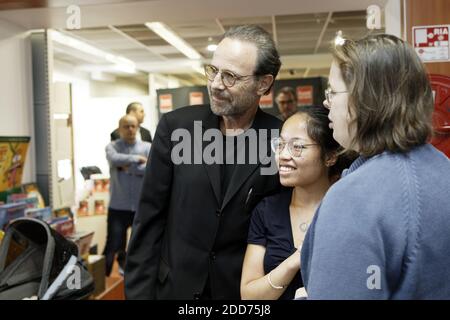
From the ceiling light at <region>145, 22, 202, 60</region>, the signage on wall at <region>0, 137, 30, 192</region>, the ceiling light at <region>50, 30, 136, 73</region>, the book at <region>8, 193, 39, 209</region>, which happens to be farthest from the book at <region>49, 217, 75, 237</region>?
the ceiling light at <region>50, 30, 136, 73</region>

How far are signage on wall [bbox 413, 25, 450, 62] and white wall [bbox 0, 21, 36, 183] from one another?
8.38 feet

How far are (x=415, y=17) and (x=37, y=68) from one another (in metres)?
2.57

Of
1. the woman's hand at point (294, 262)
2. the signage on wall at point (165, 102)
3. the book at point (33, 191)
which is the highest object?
the signage on wall at point (165, 102)

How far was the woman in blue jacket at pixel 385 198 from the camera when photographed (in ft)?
2.45

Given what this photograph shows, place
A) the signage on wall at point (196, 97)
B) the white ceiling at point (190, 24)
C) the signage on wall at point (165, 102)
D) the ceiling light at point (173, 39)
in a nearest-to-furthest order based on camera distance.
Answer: the white ceiling at point (190, 24) < the ceiling light at point (173, 39) < the signage on wall at point (196, 97) < the signage on wall at point (165, 102)

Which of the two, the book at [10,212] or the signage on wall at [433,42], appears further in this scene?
the book at [10,212]

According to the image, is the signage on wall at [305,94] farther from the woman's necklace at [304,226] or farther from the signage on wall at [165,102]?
the woman's necklace at [304,226]

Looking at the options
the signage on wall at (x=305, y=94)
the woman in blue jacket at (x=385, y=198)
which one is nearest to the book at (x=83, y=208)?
the signage on wall at (x=305, y=94)

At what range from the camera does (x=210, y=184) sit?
1510 millimetres

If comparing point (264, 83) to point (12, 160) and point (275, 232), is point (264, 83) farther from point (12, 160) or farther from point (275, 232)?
point (12, 160)

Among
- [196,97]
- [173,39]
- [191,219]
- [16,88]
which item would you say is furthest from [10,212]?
[196,97]

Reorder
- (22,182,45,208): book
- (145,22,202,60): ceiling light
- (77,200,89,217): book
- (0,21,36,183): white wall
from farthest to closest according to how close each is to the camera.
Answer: (145,22,202,60): ceiling light
(77,200,89,217): book
(22,182,45,208): book
(0,21,36,183): white wall

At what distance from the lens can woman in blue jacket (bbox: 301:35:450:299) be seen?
75cm

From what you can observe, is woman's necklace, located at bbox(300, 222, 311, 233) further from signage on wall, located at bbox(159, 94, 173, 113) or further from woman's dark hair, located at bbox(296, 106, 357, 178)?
signage on wall, located at bbox(159, 94, 173, 113)
